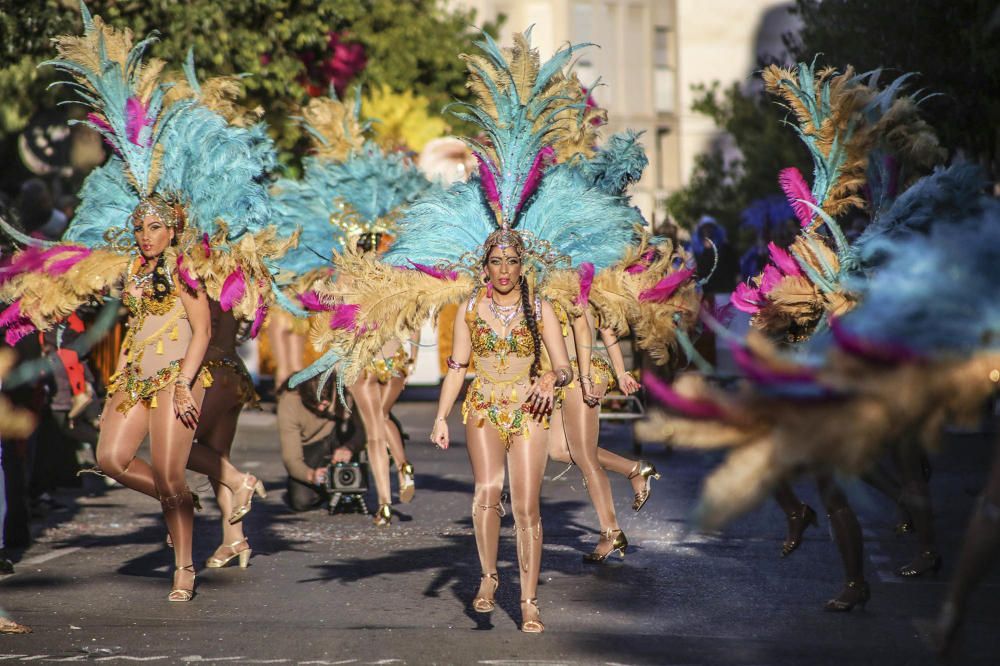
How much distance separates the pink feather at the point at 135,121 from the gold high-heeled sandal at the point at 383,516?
10.9 feet

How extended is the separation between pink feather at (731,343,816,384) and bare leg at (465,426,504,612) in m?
3.32

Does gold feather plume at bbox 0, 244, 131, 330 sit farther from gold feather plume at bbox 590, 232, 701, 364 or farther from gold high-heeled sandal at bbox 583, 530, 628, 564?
gold high-heeled sandal at bbox 583, 530, 628, 564

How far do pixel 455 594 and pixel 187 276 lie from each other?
7.44ft

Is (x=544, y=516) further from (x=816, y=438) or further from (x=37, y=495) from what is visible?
(x=816, y=438)

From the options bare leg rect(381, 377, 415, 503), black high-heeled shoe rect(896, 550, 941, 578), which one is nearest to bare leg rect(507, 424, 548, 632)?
black high-heeled shoe rect(896, 550, 941, 578)

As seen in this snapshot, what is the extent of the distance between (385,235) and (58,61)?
168 inches

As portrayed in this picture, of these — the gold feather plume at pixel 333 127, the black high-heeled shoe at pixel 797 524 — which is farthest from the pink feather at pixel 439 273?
the gold feather plume at pixel 333 127

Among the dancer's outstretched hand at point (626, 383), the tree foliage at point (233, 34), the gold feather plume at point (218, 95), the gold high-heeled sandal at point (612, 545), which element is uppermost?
the tree foliage at point (233, 34)

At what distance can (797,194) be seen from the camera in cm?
882

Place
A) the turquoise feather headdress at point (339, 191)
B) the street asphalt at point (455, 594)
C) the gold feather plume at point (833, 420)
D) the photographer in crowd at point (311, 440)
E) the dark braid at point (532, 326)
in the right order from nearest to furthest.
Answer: the gold feather plume at point (833, 420), the street asphalt at point (455, 594), the dark braid at point (532, 326), the photographer in crowd at point (311, 440), the turquoise feather headdress at point (339, 191)

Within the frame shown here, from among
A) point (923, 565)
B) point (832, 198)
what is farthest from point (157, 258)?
point (923, 565)

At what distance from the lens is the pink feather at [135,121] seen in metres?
9.18

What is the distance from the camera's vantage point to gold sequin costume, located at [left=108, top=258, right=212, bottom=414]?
27.9 feet

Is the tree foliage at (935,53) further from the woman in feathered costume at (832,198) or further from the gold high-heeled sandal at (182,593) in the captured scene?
the gold high-heeled sandal at (182,593)
